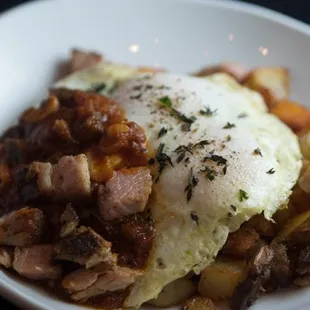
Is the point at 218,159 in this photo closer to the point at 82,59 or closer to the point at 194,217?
the point at 194,217

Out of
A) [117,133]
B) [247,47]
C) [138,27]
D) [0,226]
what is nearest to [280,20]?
[247,47]

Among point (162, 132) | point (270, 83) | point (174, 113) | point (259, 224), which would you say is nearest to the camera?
point (259, 224)

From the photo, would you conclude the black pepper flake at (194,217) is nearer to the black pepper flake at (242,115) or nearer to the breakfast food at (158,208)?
the breakfast food at (158,208)

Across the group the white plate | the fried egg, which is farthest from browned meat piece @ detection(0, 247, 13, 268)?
the white plate

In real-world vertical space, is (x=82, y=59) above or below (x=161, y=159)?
below

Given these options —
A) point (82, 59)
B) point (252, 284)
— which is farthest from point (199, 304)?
point (82, 59)

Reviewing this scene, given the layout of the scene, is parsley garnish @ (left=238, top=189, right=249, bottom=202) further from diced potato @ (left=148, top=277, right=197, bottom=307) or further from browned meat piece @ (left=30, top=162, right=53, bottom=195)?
browned meat piece @ (left=30, top=162, right=53, bottom=195)

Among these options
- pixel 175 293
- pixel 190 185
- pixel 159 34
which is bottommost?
pixel 175 293

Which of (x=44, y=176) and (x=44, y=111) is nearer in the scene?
(x=44, y=176)
